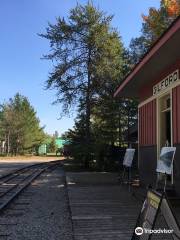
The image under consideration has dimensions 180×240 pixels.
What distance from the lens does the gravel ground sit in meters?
8.17

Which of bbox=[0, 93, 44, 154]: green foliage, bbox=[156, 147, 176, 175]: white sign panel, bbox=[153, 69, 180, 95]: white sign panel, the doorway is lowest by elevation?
bbox=[156, 147, 176, 175]: white sign panel

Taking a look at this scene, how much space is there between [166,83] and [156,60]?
134cm

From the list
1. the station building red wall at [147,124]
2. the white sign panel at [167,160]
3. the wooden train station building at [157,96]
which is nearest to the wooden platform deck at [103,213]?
the white sign panel at [167,160]

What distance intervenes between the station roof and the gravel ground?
4003 millimetres

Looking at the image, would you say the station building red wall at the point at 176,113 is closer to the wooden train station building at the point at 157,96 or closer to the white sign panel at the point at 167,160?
the wooden train station building at the point at 157,96

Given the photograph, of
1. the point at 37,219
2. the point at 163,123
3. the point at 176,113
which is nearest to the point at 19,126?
the point at 163,123

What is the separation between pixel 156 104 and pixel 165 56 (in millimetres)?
3165

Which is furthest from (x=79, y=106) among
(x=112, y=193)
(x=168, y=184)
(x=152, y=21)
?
(x=168, y=184)

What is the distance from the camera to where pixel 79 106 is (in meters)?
33.2

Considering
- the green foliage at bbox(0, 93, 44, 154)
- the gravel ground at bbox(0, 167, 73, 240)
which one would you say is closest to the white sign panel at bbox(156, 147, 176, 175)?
the gravel ground at bbox(0, 167, 73, 240)

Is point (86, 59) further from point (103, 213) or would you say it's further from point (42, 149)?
point (42, 149)

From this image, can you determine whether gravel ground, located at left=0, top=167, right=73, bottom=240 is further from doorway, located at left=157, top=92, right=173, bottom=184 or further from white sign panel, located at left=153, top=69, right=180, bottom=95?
white sign panel, located at left=153, top=69, right=180, bottom=95

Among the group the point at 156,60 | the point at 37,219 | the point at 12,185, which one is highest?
the point at 156,60

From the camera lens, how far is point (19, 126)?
7425 cm
